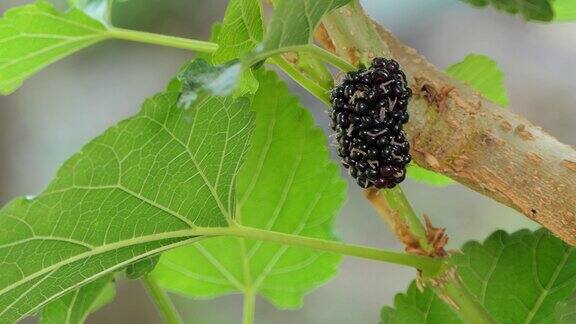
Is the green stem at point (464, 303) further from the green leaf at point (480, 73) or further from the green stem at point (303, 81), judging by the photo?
the green leaf at point (480, 73)

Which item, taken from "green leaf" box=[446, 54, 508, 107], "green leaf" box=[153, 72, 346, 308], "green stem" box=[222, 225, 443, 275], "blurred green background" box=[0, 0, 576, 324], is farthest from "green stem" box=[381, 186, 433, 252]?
"blurred green background" box=[0, 0, 576, 324]

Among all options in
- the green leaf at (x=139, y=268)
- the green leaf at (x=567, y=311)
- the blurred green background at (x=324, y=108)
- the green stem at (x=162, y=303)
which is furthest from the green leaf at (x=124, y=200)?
the blurred green background at (x=324, y=108)

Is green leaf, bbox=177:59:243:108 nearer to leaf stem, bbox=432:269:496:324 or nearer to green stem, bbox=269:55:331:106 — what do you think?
green stem, bbox=269:55:331:106

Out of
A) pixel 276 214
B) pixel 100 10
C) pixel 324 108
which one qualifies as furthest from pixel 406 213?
pixel 324 108

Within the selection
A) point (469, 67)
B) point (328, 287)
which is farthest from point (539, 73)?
point (469, 67)

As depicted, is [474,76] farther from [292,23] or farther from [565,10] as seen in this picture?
[292,23]

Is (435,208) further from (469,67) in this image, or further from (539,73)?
(469,67)
